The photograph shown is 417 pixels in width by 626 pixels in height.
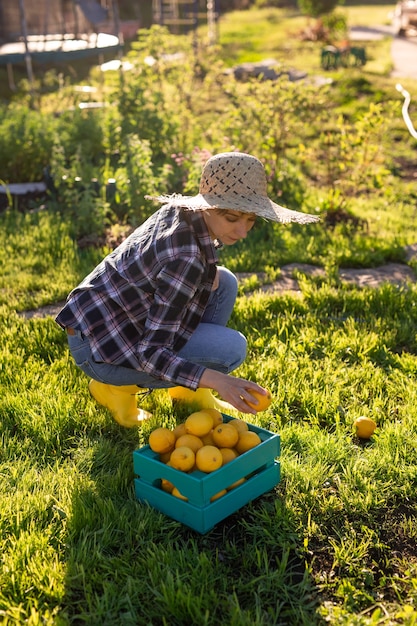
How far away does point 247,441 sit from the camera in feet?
9.45

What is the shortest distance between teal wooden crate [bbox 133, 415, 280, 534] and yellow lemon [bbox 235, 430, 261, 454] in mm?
38

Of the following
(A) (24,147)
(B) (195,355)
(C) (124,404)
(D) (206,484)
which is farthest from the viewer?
(A) (24,147)

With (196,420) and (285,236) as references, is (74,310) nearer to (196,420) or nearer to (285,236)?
(196,420)

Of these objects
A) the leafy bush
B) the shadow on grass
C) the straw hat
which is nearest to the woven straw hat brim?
the straw hat

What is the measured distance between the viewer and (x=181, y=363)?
9.21 ft

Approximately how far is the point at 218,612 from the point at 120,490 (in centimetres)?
76

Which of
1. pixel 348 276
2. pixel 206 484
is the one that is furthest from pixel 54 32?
pixel 206 484

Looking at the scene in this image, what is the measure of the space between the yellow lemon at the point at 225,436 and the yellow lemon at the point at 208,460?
0.33 feet

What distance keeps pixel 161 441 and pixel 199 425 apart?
16 centimetres

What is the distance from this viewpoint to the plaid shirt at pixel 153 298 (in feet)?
9.37

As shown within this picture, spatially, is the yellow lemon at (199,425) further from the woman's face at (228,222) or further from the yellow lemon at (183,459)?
the woman's face at (228,222)

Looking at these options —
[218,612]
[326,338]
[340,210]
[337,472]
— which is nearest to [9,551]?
[218,612]

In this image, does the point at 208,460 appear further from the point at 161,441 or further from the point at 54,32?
the point at 54,32

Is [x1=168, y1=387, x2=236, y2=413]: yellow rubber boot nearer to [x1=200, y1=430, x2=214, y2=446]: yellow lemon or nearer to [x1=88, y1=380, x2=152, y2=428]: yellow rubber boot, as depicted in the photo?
[x1=88, y1=380, x2=152, y2=428]: yellow rubber boot
